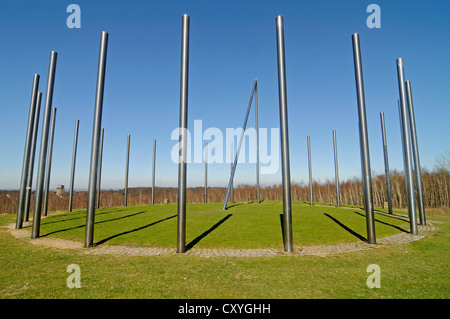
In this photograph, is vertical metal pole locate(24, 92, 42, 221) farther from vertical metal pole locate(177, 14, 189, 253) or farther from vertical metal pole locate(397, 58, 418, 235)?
vertical metal pole locate(397, 58, 418, 235)

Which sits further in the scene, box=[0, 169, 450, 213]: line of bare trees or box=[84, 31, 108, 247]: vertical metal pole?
box=[0, 169, 450, 213]: line of bare trees

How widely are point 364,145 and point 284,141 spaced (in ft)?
8.57

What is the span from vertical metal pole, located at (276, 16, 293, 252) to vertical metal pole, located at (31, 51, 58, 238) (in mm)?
7776

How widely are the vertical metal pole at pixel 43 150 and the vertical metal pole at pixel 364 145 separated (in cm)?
1007

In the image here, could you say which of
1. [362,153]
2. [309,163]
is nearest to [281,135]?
[362,153]

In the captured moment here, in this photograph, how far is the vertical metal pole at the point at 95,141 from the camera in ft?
22.1

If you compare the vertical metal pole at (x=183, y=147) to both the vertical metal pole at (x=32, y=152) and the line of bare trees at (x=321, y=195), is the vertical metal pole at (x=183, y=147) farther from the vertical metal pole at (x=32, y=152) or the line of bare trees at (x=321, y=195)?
the line of bare trees at (x=321, y=195)

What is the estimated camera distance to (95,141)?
23.2 ft

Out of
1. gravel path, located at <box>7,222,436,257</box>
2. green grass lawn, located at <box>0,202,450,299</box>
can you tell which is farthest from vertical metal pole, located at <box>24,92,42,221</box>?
gravel path, located at <box>7,222,436,257</box>

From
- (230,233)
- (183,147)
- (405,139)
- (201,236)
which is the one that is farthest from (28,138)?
(405,139)

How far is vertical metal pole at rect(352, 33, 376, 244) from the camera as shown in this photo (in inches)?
269

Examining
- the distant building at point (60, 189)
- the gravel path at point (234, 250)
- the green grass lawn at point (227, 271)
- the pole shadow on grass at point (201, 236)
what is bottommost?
the green grass lawn at point (227, 271)

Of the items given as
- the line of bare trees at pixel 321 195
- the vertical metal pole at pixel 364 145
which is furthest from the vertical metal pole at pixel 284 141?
the line of bare trees at pixel 321 195
